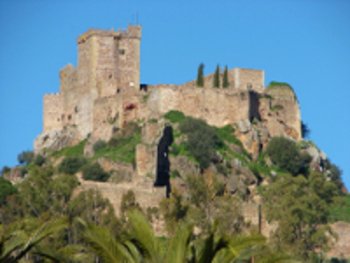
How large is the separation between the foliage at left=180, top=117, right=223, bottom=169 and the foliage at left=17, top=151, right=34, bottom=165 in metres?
10.6

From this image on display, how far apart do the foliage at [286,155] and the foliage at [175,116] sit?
4.86m

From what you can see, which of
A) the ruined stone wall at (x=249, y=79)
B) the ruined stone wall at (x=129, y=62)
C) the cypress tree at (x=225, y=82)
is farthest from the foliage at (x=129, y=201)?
the ruined stone wall at (x=249, y=79)

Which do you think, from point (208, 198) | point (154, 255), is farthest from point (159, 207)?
point (154, 255)

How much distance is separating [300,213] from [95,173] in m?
13.0

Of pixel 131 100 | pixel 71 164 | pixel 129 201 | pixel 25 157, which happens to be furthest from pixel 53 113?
pixel 129 201

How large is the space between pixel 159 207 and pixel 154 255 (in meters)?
35.0

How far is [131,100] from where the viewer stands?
74500mm

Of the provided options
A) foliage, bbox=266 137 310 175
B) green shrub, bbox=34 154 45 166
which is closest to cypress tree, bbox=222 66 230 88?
foliage, bbox=266 137 310 175

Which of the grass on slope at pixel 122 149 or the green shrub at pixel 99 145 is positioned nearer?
the grass on slope at pixel 122 149

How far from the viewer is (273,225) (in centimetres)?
6328

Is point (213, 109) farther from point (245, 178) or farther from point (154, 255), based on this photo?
point (154, 255)

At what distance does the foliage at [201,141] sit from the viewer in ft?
228

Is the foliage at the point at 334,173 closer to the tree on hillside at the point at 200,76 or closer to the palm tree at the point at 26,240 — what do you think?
the tree on hillside at the point at 200,76

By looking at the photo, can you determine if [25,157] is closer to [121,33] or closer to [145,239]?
[121,33]
